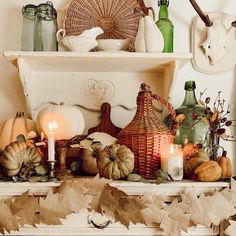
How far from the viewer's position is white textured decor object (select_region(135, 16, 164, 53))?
1.41 metres

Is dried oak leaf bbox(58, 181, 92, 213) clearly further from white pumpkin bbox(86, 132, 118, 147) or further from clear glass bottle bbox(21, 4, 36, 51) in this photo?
clear glass bottle bbox(21, 4, 36, 51)

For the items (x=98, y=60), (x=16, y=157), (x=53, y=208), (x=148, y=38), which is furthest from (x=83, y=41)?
(x=53, y=208)

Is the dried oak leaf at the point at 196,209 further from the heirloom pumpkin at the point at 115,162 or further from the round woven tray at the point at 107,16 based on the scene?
the round woven tray at the point at 107,16

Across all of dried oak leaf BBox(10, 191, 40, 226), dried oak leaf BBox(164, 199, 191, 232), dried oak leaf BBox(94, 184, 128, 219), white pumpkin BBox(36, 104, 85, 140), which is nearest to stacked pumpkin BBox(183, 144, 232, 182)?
dried oak leaf BBox(164, 199, 191, 232)

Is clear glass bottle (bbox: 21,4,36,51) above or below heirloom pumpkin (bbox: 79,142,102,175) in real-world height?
above

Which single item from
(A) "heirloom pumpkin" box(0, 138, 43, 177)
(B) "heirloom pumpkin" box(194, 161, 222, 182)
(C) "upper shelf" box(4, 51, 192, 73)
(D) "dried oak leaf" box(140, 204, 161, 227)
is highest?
(C) "upper shelf" box(4, 51, 192, 73)

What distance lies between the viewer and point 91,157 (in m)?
1.37

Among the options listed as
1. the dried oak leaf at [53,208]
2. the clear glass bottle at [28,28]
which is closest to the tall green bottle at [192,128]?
the dried oak leaf at [53,208]

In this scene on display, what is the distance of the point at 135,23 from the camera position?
160 cm

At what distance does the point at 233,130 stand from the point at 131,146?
0.48 metres

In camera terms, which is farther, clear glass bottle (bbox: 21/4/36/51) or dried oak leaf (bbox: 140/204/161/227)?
clear glass bottle (bbox: 21/4/36/51)

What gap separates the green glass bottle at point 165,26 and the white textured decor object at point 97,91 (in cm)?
25

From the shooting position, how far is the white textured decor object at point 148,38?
1410mm

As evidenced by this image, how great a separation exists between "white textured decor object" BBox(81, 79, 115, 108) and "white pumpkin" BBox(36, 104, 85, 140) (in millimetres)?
209
